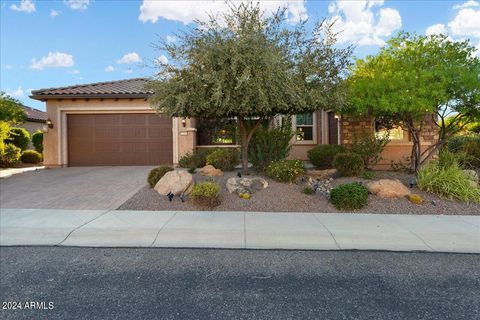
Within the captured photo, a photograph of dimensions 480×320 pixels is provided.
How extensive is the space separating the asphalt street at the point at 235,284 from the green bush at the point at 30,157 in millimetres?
15053

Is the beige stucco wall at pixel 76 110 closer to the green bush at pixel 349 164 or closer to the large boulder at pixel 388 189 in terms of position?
the green bush at pixel 349 164

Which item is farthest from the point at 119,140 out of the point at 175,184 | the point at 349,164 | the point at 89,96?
the point at 349,164

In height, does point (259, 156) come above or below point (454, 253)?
above

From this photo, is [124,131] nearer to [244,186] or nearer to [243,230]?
[244,186]

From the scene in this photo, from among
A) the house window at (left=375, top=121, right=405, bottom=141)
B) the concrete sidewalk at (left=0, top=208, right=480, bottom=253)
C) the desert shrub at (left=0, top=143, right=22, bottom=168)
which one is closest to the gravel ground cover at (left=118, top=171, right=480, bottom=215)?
the concrete sidewalk at (left=0, top=208, right=480, bottom=253)

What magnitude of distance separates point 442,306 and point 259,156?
6.97 metres

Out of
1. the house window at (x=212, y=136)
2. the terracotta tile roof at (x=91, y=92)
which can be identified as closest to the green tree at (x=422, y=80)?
the house window at (x=212, y=136)

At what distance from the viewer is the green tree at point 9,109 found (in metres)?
10.3

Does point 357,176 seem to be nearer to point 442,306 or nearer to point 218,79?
point 218,79

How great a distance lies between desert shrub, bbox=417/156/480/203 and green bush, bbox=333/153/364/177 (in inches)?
66.9

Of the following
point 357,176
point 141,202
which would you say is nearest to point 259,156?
point 357,176

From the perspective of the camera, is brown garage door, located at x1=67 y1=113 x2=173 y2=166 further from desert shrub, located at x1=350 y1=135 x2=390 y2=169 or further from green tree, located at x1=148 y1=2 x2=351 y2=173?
desert shrub, located at x1=350 y1=135 x2=390 y2=169

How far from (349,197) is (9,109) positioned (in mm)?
11908

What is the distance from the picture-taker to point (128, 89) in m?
14.2
